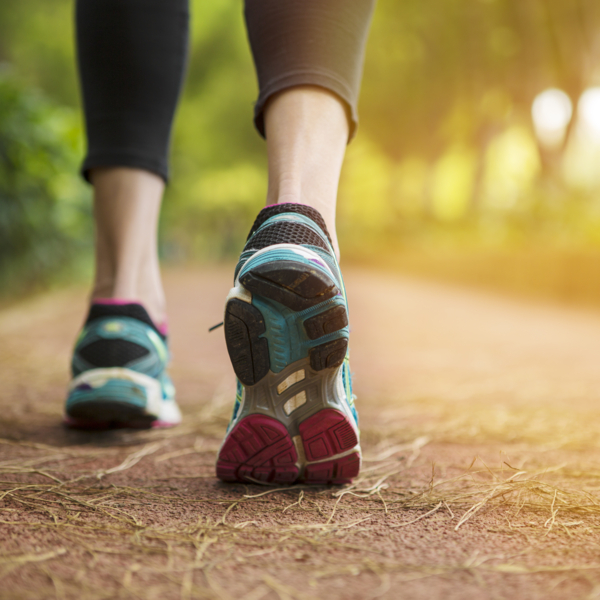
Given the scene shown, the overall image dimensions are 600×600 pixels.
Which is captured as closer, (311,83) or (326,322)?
(326,322)

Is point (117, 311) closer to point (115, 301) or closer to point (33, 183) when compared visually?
point (115, 301)

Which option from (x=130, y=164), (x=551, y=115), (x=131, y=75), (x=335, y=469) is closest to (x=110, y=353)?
(x=130, y=164)

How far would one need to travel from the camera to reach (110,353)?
3.60 feet

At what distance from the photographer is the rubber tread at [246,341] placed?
0.74 m

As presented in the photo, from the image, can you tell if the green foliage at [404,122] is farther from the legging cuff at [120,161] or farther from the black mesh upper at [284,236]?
the black mesh upper at [284,236]

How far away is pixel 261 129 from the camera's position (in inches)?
38.4

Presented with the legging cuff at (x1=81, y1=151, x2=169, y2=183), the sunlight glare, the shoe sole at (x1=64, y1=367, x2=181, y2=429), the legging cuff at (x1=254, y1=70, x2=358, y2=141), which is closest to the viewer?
the legging cuff at (x1=254, y1=70, x2=358, y2=141)

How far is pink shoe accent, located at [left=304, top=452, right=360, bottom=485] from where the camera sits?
0.79 meters

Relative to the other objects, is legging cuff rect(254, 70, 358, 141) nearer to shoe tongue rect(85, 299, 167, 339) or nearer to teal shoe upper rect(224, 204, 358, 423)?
teal shoe upper rect(224, 204, 358, 423)

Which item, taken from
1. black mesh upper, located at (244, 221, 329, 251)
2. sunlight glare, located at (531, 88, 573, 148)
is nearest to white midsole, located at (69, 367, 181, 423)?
black mesh upper, located at (244, 221, 329, 251)

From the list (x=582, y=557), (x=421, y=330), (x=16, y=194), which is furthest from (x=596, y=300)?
(x=582, y=557)

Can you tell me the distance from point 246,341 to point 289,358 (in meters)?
0.06

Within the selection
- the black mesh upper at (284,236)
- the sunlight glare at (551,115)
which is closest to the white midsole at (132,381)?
the black mesh upper at (284,236)

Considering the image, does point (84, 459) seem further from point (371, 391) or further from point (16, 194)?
point (16, 194)
